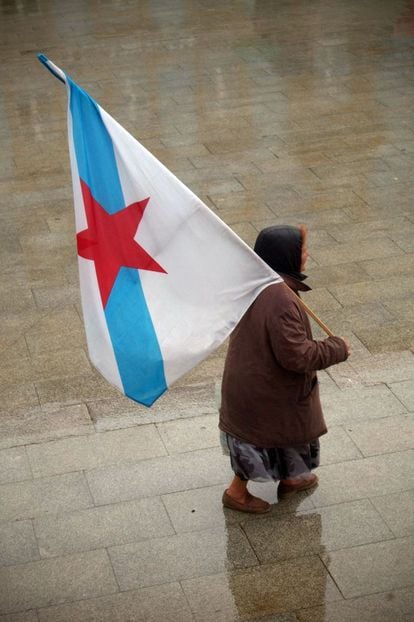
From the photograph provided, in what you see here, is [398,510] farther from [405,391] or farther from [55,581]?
[55,581]

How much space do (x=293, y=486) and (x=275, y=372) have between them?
87 centimetres

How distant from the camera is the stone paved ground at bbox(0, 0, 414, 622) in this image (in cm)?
545

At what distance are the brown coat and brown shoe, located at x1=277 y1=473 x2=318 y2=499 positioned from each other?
45 centimetres

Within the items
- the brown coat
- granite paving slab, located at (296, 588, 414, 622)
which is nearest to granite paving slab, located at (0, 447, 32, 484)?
the brown coat

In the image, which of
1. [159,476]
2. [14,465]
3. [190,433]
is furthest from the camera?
[190,433]

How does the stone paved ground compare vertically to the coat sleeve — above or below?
below

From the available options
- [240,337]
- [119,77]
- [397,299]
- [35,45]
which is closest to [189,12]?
[35,45]

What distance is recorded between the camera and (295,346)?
5.36 metres

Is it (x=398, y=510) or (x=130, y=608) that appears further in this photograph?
(x=398, y=510)

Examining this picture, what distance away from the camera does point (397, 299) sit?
8.53 m

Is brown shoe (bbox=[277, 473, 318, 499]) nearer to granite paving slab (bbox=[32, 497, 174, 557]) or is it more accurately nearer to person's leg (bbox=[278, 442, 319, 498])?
person's leg (bbox=[278, 442, 319, 498])

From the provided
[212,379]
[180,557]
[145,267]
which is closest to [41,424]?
[212,379]

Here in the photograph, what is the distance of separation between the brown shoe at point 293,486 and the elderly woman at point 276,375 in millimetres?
170

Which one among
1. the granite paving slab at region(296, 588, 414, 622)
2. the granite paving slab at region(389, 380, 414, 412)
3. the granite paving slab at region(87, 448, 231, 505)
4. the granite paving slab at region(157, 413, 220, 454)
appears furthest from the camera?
the granite paving slab at region(389, 380, 414, 412)
